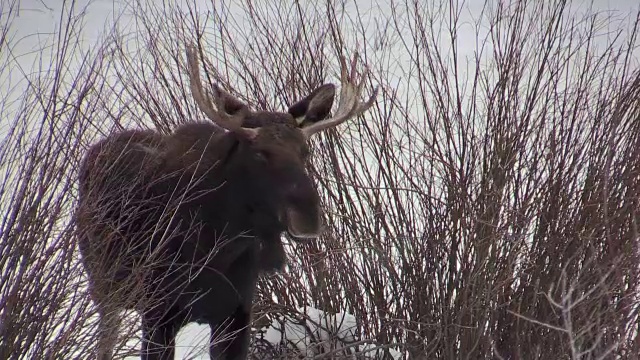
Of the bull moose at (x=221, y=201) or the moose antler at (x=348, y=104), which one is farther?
the moose antler at (x=348, y=104)

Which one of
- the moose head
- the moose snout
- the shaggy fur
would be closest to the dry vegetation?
the shaggy fur

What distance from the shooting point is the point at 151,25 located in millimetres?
5902

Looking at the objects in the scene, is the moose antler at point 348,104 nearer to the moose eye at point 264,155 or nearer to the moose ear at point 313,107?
the moose ear at point 313,107

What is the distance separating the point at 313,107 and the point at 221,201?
638 mm

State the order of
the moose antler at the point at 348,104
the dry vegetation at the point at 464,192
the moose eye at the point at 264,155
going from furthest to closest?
the dry vegetation at the point at 464,192
the moose antler at the point at 348,104
the moose eye at the point at 264,155

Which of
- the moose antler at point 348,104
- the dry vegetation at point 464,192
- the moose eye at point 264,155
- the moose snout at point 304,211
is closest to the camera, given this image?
the moose snout at point 304,211

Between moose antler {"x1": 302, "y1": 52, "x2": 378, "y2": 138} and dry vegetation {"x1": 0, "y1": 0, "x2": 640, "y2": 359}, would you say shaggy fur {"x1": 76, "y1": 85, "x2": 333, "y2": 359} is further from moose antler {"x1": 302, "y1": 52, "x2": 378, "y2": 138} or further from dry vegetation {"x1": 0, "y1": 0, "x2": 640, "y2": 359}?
dry vegetation {"x1": 0, "y1": 0, "x2": 640, "y2": 359}

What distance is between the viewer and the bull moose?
4008 mm

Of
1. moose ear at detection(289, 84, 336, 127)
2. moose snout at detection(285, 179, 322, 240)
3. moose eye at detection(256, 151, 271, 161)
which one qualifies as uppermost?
moose ear at detection(289, 84, 336, 127)

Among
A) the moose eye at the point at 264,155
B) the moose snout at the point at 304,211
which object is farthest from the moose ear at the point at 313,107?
the moose snout at the point at 304,211

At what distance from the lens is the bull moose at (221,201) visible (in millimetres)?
4008

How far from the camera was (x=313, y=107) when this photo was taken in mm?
4426

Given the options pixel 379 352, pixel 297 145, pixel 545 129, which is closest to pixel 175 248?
pixel 297 145

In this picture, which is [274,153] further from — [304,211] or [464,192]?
[464,192]
